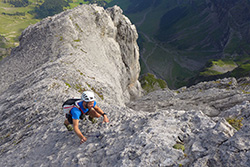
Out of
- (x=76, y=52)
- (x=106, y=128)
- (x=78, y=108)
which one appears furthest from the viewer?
(x=76, y=52)

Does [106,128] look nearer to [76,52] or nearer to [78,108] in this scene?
[78,108]

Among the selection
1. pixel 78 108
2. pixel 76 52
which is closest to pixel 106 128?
pixel 78 108

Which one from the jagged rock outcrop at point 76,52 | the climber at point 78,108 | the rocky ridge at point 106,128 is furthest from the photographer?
the jagged rock outcrop at point 76,52

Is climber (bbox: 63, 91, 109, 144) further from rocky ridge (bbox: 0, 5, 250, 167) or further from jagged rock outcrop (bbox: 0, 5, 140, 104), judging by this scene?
jagged rock outcrop (bbox: 0, 5, 140, 104)

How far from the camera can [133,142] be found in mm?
11688

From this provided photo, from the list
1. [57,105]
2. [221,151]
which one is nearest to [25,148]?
[57,105]

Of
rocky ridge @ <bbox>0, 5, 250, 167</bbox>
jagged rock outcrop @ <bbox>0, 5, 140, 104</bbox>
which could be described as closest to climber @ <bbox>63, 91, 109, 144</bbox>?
rocky ridge @ <bbox>0, 5, 250, 167</bbox>

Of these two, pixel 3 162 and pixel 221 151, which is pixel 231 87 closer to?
pixel 221 151

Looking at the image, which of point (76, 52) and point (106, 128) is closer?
point (106, 128)

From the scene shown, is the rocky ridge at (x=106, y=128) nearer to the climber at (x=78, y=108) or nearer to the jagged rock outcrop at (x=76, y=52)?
the jagged rock outcrop at (x=76, y=52)

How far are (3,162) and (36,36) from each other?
1940 inches

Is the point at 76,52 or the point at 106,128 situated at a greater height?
the point at 76,52

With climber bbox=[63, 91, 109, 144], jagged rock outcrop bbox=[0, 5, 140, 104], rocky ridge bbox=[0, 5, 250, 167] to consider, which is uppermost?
jagged rock outcrop bbox=[0, 5, 140, 104]

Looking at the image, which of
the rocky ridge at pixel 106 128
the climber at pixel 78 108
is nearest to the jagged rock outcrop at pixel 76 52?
the rocky ridge at pixel 106 128
